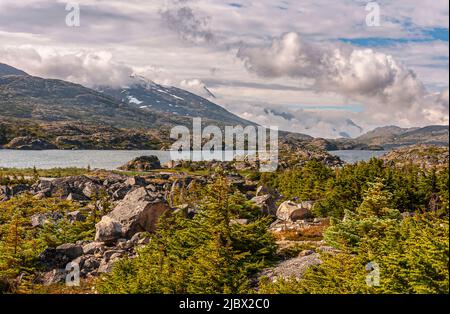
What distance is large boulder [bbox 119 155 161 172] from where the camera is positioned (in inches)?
6521

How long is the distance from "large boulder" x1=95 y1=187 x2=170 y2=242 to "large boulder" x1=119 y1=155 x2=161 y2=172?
119 m

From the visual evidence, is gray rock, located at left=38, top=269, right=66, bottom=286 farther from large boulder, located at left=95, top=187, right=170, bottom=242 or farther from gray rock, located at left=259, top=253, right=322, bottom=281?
gray rock, located at left=259, top=253, right=322, bottom=281

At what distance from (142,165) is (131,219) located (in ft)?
420

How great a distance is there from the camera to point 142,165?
555 ft

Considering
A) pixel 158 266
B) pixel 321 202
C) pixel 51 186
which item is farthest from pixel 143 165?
pixel 158 266

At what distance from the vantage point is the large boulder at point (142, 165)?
6521 inches

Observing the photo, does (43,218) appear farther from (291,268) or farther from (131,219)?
(291,268)

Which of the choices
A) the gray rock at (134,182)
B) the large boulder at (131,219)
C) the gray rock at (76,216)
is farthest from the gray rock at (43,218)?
the gray rock at (134,182)

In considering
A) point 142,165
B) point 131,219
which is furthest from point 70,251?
point 142,165

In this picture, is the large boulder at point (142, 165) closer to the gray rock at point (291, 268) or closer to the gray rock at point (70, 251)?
the gray rock at point (70, 251)

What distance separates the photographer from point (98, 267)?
3472 cm

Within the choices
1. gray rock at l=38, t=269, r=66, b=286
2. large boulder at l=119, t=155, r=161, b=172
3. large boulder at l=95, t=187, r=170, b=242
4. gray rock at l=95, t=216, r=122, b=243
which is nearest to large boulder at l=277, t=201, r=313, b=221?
large boulder at l=95, t=187, r=170, b=242

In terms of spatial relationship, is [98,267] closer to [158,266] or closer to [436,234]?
[158,266]

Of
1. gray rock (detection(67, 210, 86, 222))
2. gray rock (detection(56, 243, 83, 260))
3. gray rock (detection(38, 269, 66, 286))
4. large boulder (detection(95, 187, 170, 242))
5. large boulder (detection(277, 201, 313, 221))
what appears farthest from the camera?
large boulder (detection(277, 201, 313, 221))
